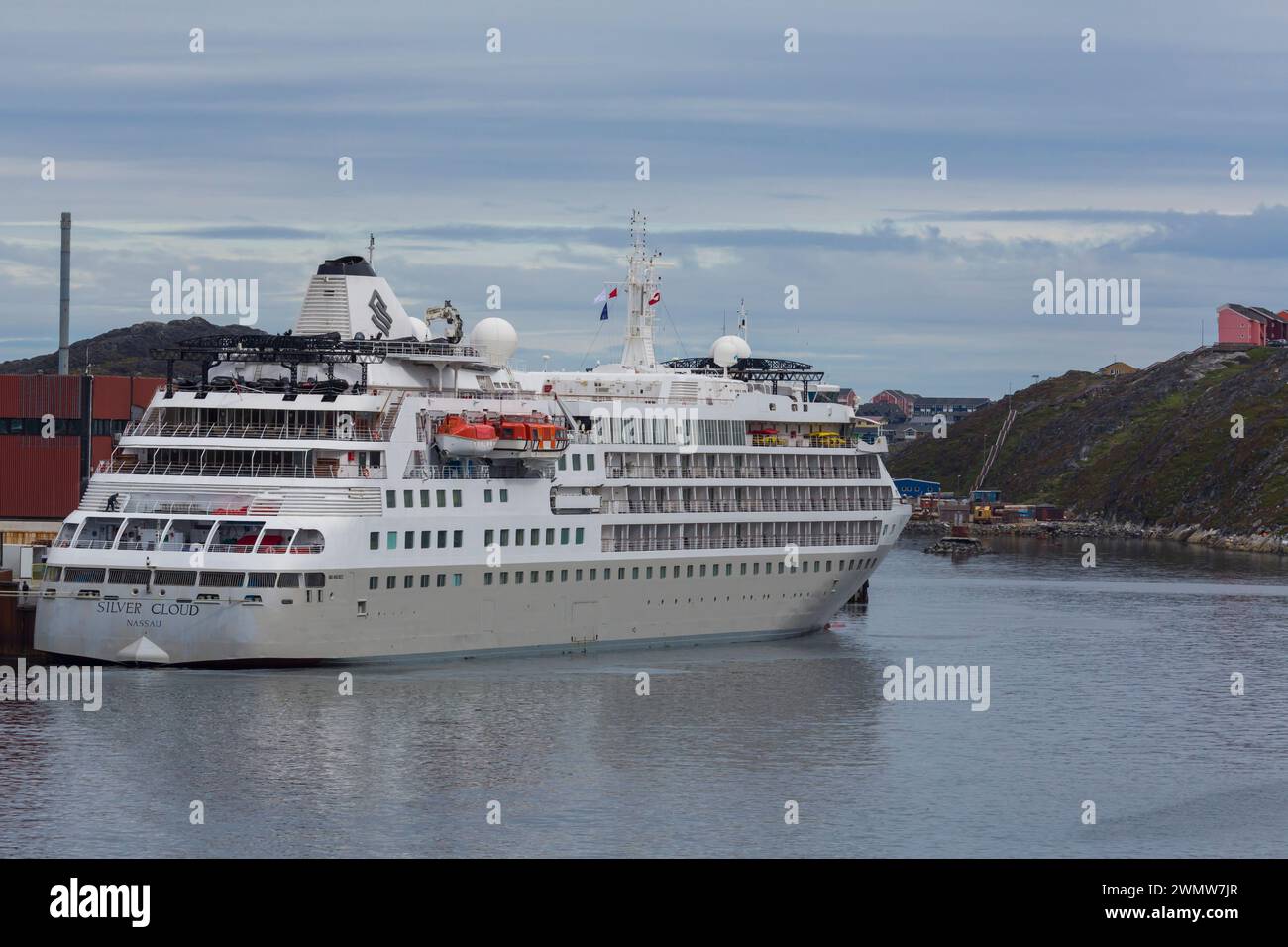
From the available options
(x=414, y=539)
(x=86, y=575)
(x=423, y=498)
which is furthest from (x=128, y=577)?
(x=423, y=498)

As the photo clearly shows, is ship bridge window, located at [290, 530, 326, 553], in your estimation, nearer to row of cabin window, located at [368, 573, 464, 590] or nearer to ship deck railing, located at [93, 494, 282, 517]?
ship deck railing, located at [93, 494, 282, 517]

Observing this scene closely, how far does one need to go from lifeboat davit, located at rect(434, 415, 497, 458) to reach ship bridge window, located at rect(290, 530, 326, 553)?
24.4ft

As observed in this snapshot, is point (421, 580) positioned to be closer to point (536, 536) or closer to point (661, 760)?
point (536, 536)

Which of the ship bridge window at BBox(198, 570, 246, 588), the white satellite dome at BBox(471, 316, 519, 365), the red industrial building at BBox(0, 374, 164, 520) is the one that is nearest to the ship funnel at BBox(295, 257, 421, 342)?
the white satellite dome at BBox(471, 316, 519, 365)

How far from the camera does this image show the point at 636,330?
88375 mm

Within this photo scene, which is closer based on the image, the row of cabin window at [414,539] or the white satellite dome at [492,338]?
the row of cabin window at [414,539]

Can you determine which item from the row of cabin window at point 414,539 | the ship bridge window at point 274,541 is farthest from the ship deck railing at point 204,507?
the row of cabin window at point 414,539

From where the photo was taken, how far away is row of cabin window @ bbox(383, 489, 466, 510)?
67.4 meters

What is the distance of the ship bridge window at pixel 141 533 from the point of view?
64.4 m

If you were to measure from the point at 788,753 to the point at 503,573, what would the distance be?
55.6 feet

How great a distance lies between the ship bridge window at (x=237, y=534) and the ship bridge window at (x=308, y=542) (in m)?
0.55

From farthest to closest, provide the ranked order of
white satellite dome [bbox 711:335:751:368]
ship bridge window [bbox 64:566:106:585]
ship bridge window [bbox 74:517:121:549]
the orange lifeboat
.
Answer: white satellite dome [bbox 711:335:751:368] → the orange lifeboat → ship bridge window [bbox 74:517:121:549] → ship bridge window [bbox 64:566:106:585]

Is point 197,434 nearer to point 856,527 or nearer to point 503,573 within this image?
point 503,573

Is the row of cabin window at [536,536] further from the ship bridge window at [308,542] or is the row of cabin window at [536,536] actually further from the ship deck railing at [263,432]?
the ship bridge window at [308,542]
